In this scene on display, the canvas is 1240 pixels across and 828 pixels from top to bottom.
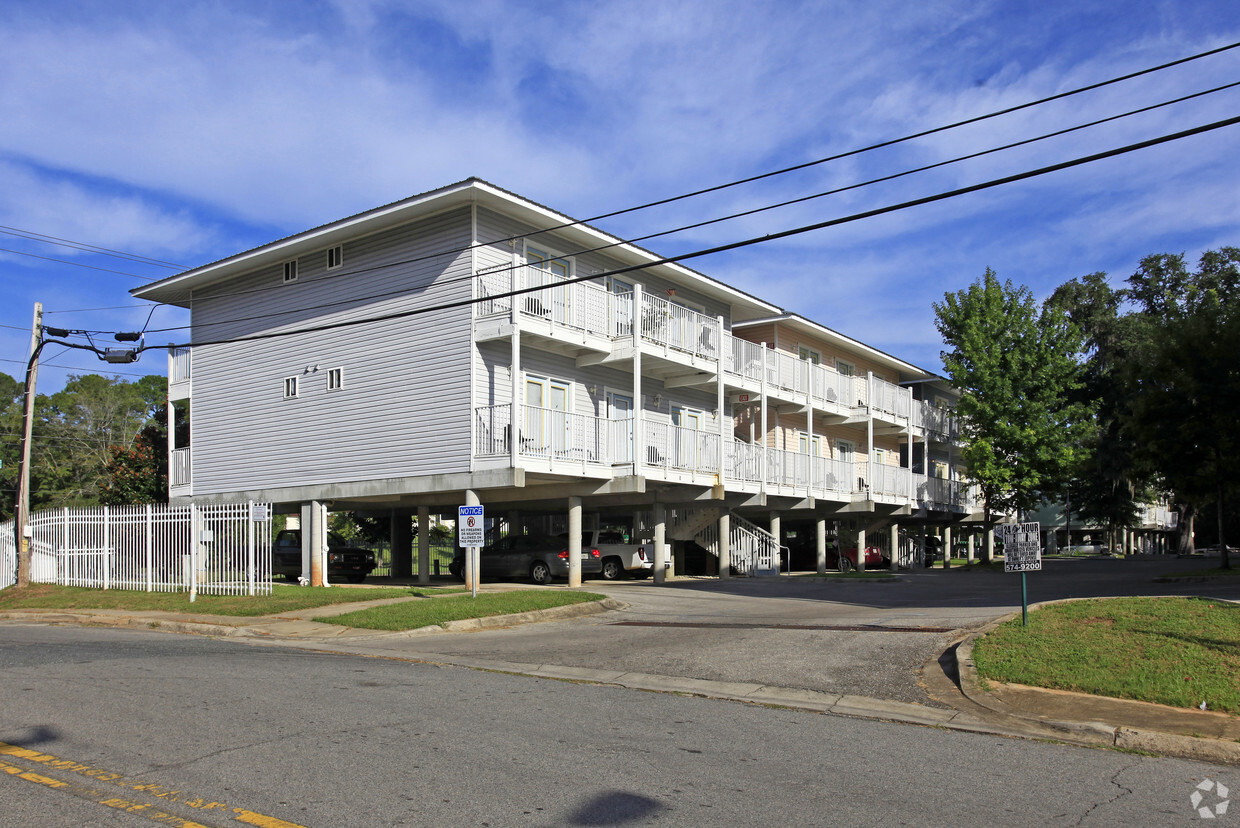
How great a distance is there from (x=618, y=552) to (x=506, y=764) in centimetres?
2072

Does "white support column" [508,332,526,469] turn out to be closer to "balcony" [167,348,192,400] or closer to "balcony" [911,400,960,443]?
"balcony" [167,348,192,400]

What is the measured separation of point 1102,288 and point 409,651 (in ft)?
158

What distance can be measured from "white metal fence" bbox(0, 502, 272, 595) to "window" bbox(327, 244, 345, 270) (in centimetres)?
675

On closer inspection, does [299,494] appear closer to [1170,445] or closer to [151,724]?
[151,724]

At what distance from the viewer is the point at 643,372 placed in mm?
27562

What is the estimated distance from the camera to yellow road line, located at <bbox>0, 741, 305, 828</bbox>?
549cm

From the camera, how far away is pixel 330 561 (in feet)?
94.4

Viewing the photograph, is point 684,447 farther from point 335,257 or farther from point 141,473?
point 141,473

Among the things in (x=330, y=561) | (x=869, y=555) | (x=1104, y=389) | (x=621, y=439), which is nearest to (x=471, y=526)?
(x=621, y=439)

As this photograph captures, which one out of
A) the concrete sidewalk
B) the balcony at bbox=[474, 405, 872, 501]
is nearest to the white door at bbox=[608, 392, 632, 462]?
the balcony at bbox=[474, 405, 872, 501]

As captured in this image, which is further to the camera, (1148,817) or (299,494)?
(299,494)

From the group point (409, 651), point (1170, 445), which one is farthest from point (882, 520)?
point (409, 651)

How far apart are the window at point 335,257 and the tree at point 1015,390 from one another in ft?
86.6

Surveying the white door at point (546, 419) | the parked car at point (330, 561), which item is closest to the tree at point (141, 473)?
the parked car at point (330, 561)
